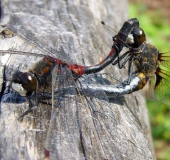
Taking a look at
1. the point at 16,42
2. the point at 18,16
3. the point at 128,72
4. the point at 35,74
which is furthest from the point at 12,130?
the point at 128,72

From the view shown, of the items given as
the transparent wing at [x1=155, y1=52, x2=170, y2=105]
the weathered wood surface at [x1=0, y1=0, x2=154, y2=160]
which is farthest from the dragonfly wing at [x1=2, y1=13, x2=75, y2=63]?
the transparent wing at [x1=155, y1=52, x2=170, y2=105]

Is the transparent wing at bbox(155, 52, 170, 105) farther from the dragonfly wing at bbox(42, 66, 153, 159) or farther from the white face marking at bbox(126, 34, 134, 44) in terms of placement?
the dragonfly wing at bbox(42, 66, 153, 159)

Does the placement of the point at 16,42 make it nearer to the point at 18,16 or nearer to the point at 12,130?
the point at 18,16

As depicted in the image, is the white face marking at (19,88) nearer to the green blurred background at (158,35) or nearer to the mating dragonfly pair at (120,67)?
the mating dragonfly pair at (120,67)

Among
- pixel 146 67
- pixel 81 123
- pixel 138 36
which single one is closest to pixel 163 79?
pixel 146 67

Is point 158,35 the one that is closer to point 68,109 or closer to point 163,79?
point 163,79

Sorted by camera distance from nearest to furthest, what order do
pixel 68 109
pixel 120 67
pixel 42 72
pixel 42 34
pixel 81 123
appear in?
pixel 81 123
pixel 68 109
pixel 42 72
pixel 42 34
pixel 120 67
